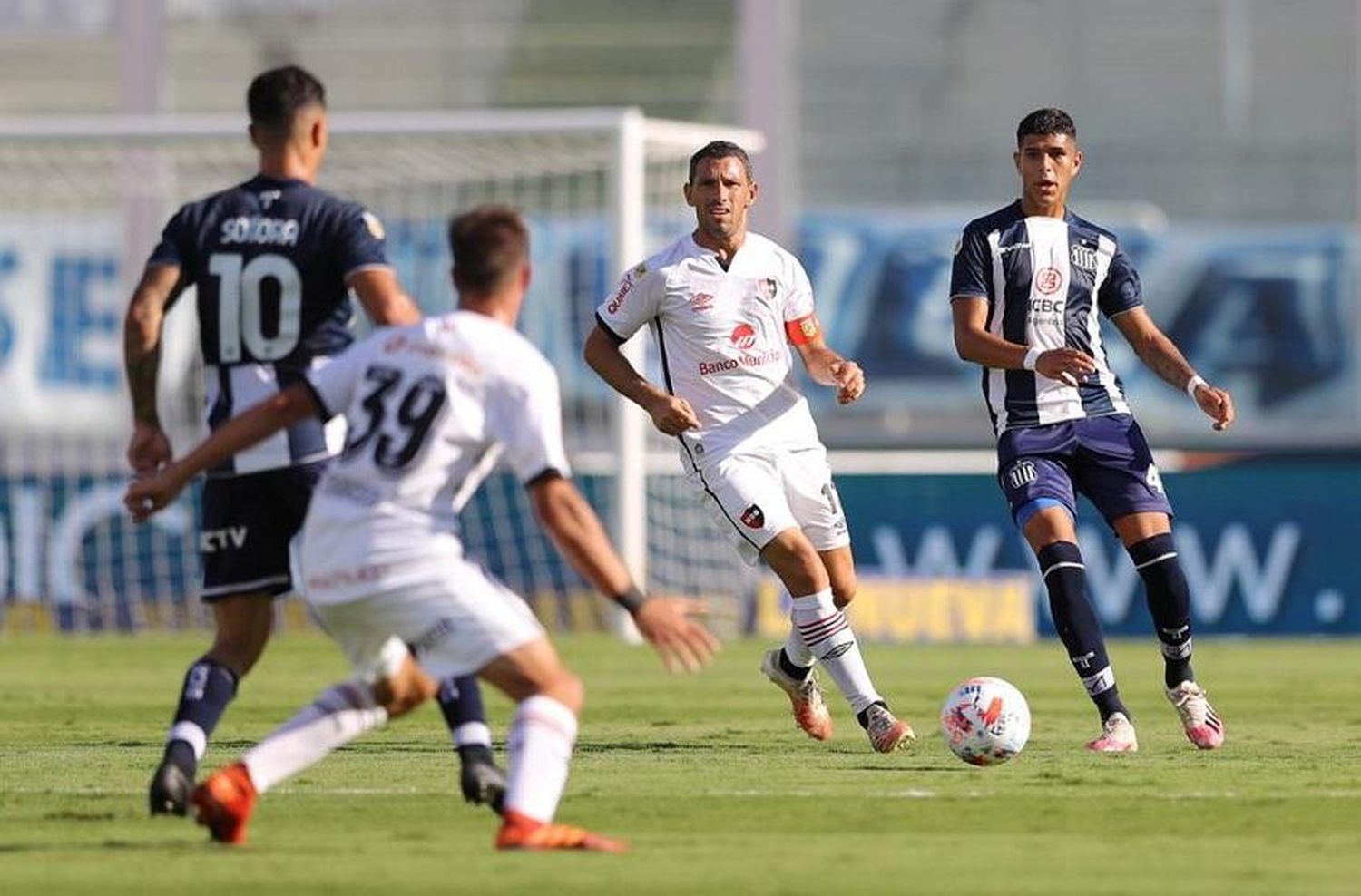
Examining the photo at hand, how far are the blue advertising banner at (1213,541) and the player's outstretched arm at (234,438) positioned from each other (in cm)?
1237

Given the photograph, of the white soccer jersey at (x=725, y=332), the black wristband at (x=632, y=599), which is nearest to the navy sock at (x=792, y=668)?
the white soccer jersey at (x=725, y=332)

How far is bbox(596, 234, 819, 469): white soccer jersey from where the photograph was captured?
414 inches

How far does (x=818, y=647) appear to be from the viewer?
10094 millimetres

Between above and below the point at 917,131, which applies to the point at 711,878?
below

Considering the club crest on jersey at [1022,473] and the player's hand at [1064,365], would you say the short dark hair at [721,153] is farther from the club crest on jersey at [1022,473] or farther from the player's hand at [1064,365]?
the club crest on jersey at [1022,473]

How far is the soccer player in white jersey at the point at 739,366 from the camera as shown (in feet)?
34.0

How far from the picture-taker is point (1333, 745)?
1046 centimetres

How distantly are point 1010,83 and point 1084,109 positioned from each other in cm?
83

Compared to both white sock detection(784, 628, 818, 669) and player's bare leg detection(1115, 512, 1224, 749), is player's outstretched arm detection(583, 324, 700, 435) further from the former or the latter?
player's bare leg detection(1115, 512, 1224, 749)

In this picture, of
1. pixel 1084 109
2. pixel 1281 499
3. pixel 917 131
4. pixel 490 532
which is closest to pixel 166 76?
pixel 917 131

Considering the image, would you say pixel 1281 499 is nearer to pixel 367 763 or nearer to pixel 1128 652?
pixel 1128 652

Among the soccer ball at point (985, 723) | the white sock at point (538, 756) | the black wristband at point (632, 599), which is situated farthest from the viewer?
the soccer ball at point (985, 723)

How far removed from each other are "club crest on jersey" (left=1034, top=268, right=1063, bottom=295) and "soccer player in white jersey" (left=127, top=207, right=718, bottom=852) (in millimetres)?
3669

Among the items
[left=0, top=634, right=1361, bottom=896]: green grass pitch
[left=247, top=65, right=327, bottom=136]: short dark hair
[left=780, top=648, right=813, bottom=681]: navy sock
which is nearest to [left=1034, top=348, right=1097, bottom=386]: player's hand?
[left=0, top=634, right=1361, bottom=896]: green grass pitch
